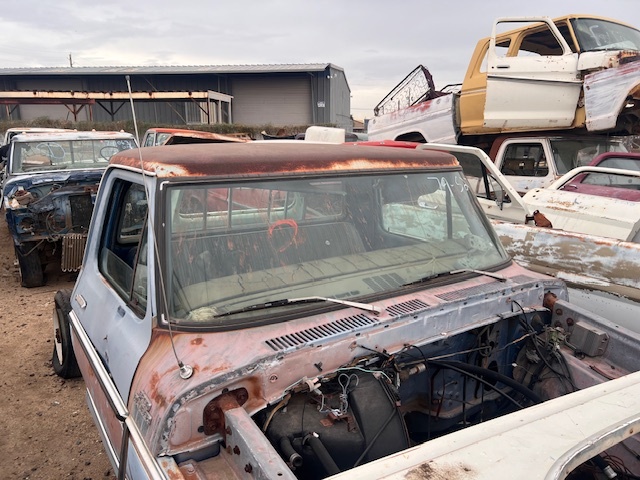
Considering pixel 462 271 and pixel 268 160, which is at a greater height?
pixel 268 160

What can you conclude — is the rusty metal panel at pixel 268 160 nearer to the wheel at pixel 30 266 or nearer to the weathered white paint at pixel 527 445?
the weathered white paint at pixel 527 445

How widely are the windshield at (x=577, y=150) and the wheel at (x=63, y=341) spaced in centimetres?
651

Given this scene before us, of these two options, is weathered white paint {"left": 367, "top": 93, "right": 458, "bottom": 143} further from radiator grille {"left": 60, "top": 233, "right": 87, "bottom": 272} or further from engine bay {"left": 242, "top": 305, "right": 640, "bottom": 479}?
engine bay {"left": 242, "top": 305, "right": 640, "bottom": 479}

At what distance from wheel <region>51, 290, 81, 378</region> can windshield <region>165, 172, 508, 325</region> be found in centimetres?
212

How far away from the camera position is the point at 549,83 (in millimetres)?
7621

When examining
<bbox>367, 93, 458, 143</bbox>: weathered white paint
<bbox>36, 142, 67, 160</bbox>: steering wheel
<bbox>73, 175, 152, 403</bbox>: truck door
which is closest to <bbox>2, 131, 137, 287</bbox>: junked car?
<bbox>36, 142, 67, 160</bbox>: steering wheel

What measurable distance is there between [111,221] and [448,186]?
6.56 ft

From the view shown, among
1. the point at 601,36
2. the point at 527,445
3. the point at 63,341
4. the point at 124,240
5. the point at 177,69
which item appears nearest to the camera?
Answer: the point at 527,445

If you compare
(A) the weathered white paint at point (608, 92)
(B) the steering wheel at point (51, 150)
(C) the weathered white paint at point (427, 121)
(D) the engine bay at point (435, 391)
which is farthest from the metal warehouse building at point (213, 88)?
(D) the engine bay at point (435, 391)

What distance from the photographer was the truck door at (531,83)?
7488 millimetres

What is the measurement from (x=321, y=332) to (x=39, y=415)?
2880 millimetres

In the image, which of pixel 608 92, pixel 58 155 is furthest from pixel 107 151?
pixel 608 92

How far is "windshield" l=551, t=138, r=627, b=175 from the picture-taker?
24.0 feet

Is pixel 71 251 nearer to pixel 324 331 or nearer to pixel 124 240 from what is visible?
pixel 124 240
